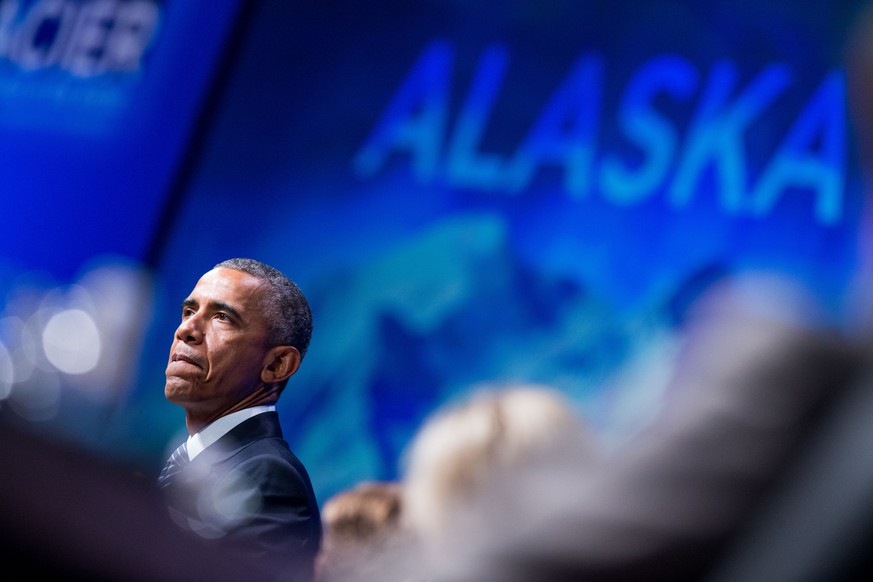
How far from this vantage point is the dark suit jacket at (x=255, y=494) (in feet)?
2.12

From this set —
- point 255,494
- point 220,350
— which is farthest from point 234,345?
point 255,494

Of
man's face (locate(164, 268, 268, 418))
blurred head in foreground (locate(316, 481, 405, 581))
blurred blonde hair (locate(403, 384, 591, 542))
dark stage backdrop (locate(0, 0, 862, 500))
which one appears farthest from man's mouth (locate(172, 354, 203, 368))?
dark stage backdrop (locate(0, 0, 862, 500))

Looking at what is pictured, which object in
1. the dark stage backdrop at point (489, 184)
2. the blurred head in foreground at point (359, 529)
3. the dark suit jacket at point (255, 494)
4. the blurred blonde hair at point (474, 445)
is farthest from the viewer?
the dark stage backdrop at point (489, 184)

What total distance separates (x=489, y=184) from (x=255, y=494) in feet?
9.19

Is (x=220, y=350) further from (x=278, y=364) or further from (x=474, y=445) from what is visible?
(x=474, y=445)

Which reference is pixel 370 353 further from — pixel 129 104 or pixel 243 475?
pixel 243 475

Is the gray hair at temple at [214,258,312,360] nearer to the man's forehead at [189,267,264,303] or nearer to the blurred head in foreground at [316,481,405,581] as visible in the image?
→ the man's forehead at [189,267,264,303]

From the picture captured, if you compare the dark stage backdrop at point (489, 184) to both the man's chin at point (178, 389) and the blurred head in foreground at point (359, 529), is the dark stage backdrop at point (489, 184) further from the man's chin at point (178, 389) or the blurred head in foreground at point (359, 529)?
the man's chin at point (178, 389)

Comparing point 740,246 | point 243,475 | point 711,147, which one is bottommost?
point 243,475

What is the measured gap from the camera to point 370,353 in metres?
3.46

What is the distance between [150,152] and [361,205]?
0.71 meters

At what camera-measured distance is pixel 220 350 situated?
0.84 m

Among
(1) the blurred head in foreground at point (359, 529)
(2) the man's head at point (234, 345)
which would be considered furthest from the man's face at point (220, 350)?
(1) the blurred head in foreground at point (359, 529)

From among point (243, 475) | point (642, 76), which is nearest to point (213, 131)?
point (642, 76)
